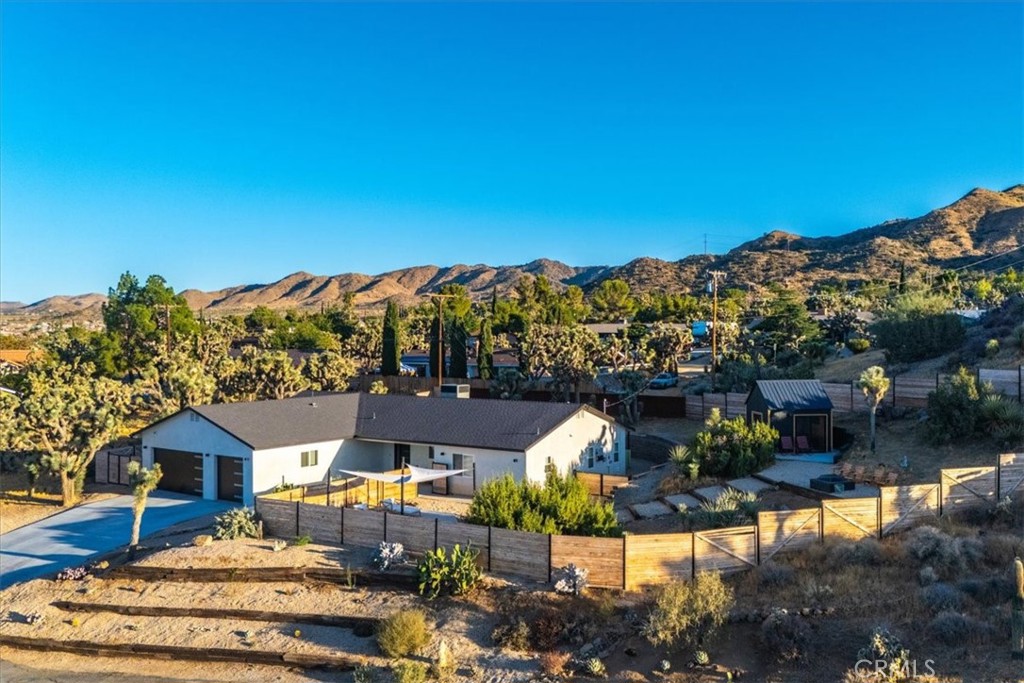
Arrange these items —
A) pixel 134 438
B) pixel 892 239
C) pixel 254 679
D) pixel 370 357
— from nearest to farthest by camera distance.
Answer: pixel 254 679 < pixel 134 438 < pixel 370 357 < pixel 892 239

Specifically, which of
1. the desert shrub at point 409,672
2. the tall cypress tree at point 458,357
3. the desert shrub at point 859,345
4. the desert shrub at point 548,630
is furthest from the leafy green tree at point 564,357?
the desert shrub at point 409,672

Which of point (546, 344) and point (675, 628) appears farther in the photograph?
point (546, 344)

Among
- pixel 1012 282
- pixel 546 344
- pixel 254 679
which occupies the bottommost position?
pixel 254 679

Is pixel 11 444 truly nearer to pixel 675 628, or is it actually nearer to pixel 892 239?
pixel 675 628

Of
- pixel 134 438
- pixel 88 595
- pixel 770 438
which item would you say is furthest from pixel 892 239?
pixel 88 595

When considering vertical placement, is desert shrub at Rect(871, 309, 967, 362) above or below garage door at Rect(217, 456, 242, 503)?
above

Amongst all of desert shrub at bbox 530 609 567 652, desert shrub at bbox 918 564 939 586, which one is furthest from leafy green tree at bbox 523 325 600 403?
desert shrub at bbox 530 609 567 652

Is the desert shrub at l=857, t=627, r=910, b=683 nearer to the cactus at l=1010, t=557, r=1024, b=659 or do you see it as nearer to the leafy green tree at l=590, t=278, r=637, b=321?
the cactus at l=1010, t=557, r=1024, b=659
